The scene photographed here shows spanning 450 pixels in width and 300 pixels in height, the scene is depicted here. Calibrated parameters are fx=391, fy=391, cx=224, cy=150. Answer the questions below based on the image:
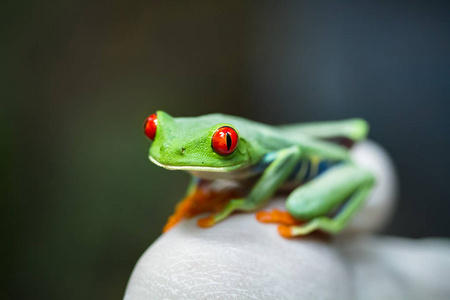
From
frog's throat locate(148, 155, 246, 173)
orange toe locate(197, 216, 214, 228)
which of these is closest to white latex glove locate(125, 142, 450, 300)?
orange toe locate(197, 216, 214, 228)

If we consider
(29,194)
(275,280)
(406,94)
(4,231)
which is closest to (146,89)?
(29,194)

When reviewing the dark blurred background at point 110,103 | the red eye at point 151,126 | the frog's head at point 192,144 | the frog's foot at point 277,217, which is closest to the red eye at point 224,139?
the frog's head at point 192,144

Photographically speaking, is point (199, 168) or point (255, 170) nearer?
point (199, 168)

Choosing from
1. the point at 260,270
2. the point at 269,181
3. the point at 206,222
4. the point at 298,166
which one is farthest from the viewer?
the point at 298,166

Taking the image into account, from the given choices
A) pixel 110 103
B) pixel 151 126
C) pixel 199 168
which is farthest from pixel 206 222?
pixel 110 103

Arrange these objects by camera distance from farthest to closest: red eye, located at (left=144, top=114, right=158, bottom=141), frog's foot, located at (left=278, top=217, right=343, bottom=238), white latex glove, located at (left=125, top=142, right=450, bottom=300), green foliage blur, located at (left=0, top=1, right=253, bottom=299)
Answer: green foliage blur, located at (left=0, top=1, right=253, bottom=299), frog's foot, located at (left=278, top=217, right=343, bottom=238), red eye, located at (left=144, top=114, right=158, bottom=141), white latex glove, located at (left=125, top=142, right=450, bottom=300)

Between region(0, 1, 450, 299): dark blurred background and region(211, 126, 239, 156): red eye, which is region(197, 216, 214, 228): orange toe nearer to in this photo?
region(211, 126, 239, 156): red eye

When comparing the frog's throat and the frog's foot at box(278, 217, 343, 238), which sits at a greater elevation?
the frog's throat

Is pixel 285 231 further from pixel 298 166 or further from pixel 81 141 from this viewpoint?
pixel 81 141
